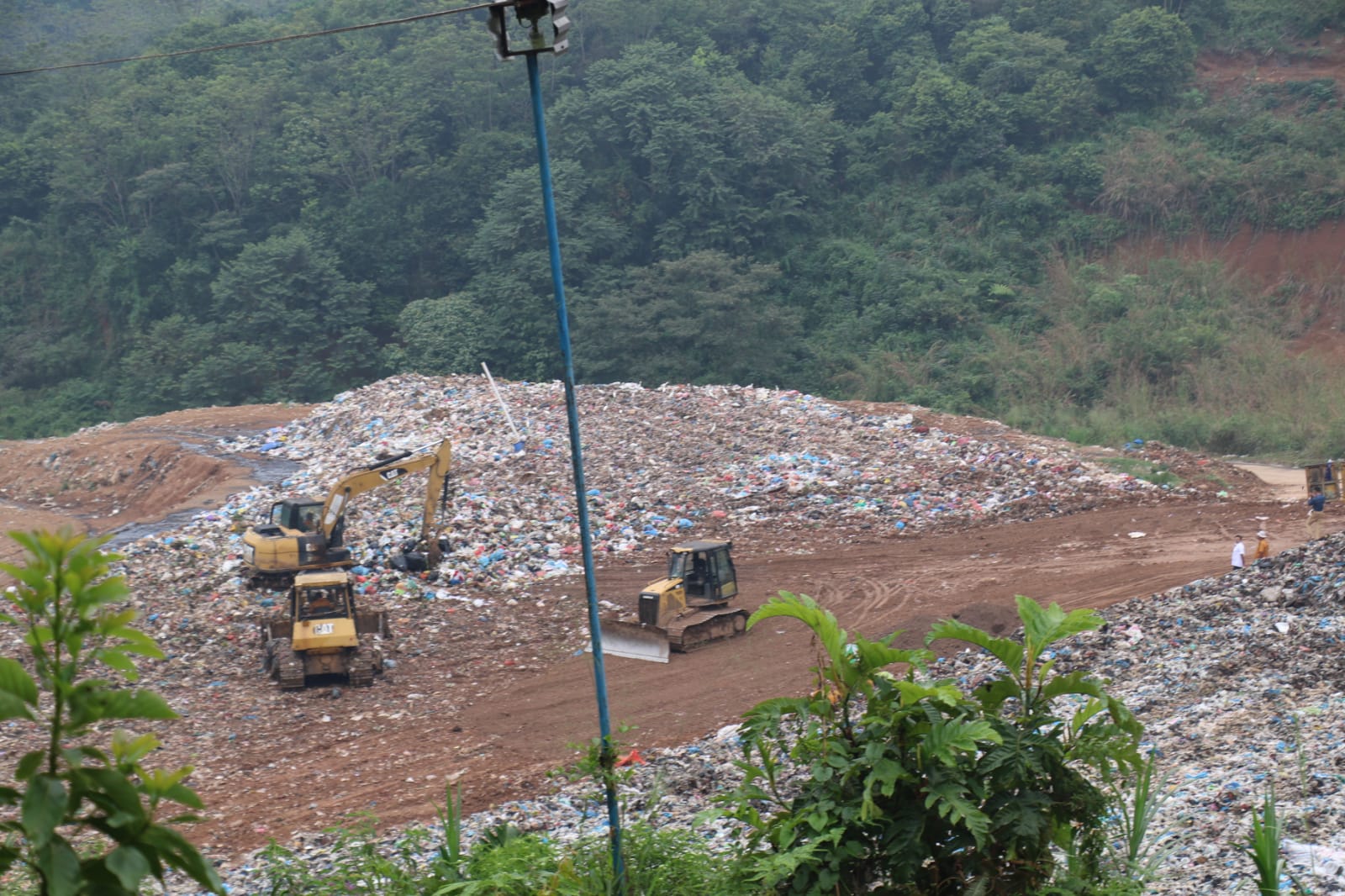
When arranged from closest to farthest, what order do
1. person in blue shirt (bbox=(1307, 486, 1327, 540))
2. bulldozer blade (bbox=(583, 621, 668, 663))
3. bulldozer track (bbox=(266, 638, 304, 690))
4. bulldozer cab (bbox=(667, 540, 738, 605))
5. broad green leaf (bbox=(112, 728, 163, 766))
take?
broad green leaf (bbox=(112, 728, 163, 766)) < bulldozer track (bbox=(266, 638, 304, 690)) < bulldozer blade (bbox=(583, 621, 668, 663)) < bulldozer cab (bbox=(667, 540, 738, 605)) < person in blue shirt (bbox=(1307, 486, 1327, 540))

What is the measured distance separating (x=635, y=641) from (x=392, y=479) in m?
3.94

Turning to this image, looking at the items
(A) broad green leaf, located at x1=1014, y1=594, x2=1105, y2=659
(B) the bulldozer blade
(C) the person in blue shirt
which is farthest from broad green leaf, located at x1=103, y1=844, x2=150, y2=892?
(C) the person in blue shirt

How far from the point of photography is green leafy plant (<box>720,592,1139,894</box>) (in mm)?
4055

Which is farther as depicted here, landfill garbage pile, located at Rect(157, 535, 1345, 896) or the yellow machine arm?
the yellow machine arm

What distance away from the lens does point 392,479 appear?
14516 millimetres

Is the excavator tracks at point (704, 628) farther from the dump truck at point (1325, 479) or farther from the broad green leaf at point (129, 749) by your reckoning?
the broad green leaf at point (129, 749)

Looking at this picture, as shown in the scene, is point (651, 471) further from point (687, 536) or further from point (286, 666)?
point (286, 666)

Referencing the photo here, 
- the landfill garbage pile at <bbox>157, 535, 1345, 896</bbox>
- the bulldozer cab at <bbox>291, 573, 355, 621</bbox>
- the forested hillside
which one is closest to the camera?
the landfill garbage pile at <bbox>157, 535, 1345, 896</bbox>

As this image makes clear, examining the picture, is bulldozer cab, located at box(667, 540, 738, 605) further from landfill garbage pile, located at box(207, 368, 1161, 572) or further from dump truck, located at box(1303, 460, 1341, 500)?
dump truck, located at box(1303, 460, 1341, 500)

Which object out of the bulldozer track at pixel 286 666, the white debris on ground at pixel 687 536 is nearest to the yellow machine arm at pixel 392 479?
the white debris on ground at pixel 687 536

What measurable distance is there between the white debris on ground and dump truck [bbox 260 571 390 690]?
0.37 m

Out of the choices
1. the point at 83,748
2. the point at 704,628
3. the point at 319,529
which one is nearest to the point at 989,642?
the point at 83,748

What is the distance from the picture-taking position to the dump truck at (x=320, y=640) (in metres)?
11.6

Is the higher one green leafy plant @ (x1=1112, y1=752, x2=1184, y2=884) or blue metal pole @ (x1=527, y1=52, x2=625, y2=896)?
blue metal pole @ (x1=527, y1=52, x2=625, y2=896)
